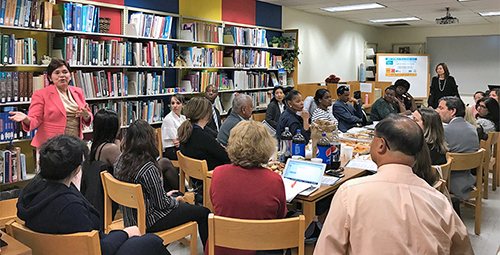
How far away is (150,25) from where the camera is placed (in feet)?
16.9

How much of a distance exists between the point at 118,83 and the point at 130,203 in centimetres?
273

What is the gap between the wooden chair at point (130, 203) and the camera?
2375 mm

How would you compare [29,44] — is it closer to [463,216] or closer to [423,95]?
[463,216]

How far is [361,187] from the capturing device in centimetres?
154

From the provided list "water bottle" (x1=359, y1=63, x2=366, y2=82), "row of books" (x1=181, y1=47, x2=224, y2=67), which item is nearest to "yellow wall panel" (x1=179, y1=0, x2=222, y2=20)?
"row of books" (x1=181, y1=47, x2=224, y2=67)

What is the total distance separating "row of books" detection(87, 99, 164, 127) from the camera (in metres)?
4.81

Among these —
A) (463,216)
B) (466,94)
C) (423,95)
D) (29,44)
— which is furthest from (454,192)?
(466,94)

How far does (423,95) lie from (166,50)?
8.42 meters

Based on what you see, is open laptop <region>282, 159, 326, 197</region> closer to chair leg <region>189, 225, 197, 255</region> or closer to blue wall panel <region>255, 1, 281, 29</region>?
chair leg <region>189, 225, 197, 255</region>

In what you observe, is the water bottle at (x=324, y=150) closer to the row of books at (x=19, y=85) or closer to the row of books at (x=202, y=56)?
the row of books at (x=19, y=85)

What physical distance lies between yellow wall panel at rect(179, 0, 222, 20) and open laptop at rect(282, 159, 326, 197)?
→ 148 inches

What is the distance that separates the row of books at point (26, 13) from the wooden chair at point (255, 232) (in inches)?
121

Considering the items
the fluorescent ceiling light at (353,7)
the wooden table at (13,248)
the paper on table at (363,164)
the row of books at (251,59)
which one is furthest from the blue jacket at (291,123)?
the fluorescent ceiling light at (353,7)

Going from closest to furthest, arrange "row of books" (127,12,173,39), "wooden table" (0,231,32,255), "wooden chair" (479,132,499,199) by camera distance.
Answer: "wooden table" (0,231,32,255), "wooden chair" (479,132,499,199), "row of books" (127,12,173,39)
